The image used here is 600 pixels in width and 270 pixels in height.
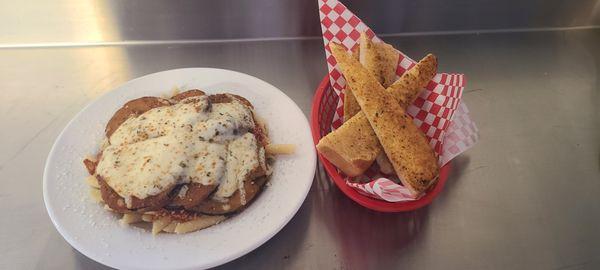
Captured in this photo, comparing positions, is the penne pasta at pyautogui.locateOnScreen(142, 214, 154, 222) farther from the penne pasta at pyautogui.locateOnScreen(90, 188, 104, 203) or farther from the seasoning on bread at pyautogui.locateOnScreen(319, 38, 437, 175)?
the seasoning on bread at pyautogui.locateOnScreen(319, 38, 437, 175)

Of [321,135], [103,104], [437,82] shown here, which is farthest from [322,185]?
[103,104]

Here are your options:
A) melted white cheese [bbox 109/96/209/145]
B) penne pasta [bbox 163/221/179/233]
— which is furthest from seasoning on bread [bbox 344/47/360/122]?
penne pasta [bbox 163/221/179/233]

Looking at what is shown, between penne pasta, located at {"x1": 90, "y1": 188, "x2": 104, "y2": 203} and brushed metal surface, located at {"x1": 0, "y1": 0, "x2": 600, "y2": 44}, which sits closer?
penne pasta, located at {"x1": 90, "y1": 188, "x2": 104, "y2": 203}

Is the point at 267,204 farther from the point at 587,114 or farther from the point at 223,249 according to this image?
the point at 587,114

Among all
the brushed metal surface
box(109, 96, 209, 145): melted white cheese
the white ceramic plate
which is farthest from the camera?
the brushed metal surface

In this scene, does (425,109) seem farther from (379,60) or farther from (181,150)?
(181,150)
